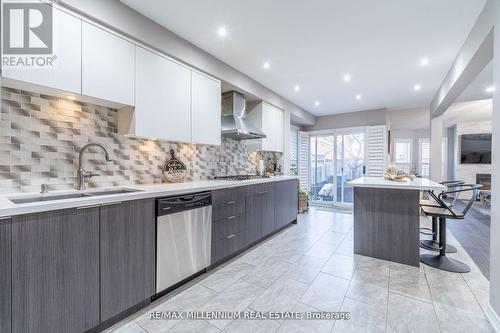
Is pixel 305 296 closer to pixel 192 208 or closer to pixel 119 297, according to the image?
pixel 192 208

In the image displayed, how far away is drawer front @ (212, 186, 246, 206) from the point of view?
2480 millimetres

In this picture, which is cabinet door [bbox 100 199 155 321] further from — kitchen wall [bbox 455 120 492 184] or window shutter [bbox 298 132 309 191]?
kitchen wall [bbox 455 120 492 184]

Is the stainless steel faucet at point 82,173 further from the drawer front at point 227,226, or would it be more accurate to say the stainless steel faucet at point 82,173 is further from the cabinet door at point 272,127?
the cabinet door at point 272,127

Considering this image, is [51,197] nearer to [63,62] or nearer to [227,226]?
[63,62]

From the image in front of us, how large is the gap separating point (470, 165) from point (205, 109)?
879 centimetres

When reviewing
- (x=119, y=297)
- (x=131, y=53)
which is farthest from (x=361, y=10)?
(x=119, y=297)

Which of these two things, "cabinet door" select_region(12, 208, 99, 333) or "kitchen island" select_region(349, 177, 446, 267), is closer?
"cabinet door" select_region(12, 208, 99, 333)

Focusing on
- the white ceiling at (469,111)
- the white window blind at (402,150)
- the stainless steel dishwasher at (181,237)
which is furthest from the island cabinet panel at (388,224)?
the white window blind at (402,150)

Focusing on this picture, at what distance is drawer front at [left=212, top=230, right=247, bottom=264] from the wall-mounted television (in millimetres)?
8212

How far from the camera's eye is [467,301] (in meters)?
1.92

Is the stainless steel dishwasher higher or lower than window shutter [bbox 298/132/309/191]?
lower

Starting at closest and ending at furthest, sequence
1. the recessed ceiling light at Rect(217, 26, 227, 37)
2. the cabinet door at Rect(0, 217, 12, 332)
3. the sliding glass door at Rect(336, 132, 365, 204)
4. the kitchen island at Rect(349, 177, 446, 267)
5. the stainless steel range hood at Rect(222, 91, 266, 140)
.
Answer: the cabinet door at Rect(0, 217, 12, 332) → the recessed ceiling light at Rect(217, 26, 227, 37) → the kitchen island at Rect(349, 177, 446, 267) → the stainless steel range hood at Rect(222, 91, 266, 140) → the sliding glass door at Rect(336, 132, 365, 204)

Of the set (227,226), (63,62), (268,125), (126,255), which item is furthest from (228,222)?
(268,125)

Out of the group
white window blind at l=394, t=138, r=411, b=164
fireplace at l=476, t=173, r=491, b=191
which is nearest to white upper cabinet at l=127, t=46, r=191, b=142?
fireplace at l=476, t=173, r=491, b=191
